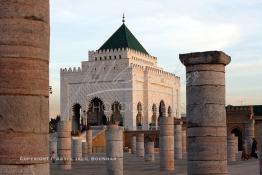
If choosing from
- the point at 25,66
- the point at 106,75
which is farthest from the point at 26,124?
the point at 106,75

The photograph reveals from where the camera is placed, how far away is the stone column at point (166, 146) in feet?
46.6

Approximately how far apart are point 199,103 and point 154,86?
3587 cm

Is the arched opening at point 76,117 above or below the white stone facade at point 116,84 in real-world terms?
below

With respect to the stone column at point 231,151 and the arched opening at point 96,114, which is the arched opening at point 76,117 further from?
the stone column at point 231,151

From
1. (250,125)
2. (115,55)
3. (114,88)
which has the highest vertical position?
(115,55)

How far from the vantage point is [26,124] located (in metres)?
3.95

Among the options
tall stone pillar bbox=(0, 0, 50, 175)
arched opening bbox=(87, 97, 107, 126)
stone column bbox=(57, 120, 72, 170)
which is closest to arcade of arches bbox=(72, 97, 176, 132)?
arched opening bbox=(87, 97, 107, 126)

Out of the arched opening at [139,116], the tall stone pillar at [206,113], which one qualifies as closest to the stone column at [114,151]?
the tall stone pillar at [206,113]

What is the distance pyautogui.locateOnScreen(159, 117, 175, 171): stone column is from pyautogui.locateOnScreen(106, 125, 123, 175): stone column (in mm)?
3056

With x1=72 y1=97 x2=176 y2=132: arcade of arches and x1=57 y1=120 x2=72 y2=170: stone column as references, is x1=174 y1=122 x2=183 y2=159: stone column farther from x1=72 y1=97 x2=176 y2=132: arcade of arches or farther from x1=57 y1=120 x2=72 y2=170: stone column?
x1=72 y1=97 x2=176 y2=132: arcade of arches

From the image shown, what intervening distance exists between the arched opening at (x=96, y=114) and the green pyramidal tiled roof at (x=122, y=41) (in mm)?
4631

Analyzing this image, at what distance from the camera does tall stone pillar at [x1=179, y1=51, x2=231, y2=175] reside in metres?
5.99

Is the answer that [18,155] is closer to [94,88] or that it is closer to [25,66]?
[25,66]

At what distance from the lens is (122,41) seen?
4222 centimetres
